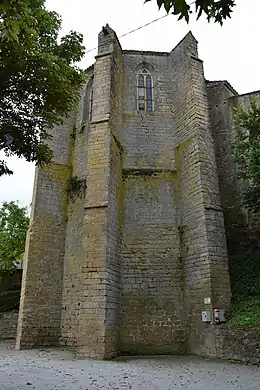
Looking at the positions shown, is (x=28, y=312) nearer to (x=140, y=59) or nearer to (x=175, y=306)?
(x=175, y=306)

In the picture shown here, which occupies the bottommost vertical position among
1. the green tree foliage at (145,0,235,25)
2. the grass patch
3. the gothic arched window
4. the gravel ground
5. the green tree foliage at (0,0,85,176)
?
the gravel ground

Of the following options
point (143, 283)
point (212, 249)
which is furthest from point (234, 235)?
point (143, 283)

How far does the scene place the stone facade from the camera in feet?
36.3

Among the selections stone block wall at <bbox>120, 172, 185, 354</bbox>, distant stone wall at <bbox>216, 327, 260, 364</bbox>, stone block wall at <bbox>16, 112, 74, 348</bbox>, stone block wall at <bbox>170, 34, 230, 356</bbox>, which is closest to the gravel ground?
distant stone wall at <bbox>216, 327, 260, 364</bbox>

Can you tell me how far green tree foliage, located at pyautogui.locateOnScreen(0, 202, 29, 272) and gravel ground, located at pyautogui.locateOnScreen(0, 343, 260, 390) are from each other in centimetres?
1139

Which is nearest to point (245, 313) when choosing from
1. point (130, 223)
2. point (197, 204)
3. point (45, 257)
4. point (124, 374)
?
point (197, 204)

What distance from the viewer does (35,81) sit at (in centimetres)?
687

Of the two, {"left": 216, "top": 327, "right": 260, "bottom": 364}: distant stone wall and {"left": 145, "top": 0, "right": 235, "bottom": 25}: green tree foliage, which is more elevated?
{"left": 145, "top": 0, "right": 235, "bottom": 25}: green tree foliage

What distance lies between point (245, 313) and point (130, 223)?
16.5 feet

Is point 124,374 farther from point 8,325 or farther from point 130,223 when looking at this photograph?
point 8,325

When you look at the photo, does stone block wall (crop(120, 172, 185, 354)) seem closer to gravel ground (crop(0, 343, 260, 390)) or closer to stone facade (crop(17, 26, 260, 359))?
stone facade (crop(17, 26, 260, 359))

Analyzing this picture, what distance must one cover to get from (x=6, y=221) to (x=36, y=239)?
1083 cm

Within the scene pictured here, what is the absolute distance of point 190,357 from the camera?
413 inches

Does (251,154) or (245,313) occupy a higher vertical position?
(251,154)
